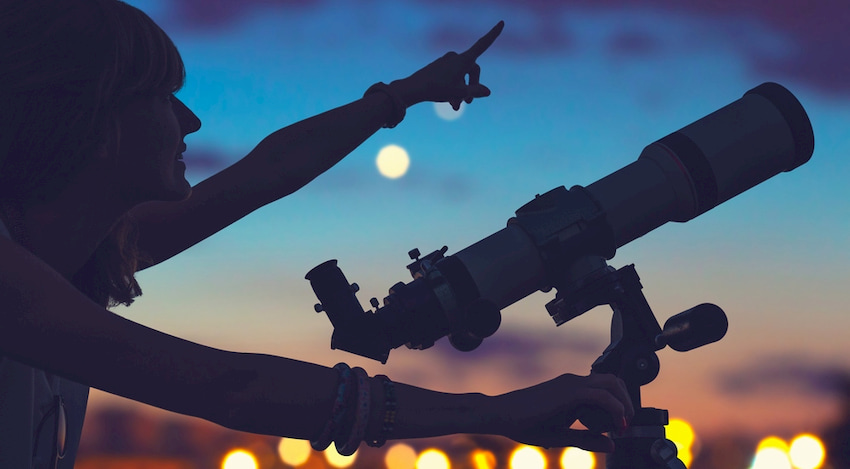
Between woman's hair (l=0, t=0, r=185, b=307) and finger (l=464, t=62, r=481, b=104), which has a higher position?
finger (l=464, t=62, r=481, b=104)

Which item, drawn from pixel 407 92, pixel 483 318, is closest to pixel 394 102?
pixel 407 92

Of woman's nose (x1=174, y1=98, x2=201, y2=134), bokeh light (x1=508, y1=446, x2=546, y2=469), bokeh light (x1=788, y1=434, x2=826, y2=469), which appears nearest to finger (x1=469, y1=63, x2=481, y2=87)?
woman's nose (x1=174, y1=98, x2=201, y2=134)

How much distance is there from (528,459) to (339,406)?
66.2 ft

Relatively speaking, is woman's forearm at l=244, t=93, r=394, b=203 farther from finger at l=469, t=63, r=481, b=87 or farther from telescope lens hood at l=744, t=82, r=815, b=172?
telescope lens hood at l=744, t=82, r=815, b=172

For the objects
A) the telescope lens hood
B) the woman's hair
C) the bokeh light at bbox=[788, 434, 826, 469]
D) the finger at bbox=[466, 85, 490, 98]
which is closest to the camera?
the woman's hair

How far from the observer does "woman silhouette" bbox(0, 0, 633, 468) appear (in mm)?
2227

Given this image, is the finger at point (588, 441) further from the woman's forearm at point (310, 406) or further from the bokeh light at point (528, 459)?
the bokeh light at point (528, 459)

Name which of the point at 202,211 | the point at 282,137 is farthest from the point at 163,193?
the point at 282,137

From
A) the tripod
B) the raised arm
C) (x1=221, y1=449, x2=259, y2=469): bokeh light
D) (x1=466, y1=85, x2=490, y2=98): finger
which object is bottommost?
the tripod

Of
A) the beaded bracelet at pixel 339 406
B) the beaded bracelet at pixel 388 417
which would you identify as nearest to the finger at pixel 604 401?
the beaded bracelet at pixel 388 417

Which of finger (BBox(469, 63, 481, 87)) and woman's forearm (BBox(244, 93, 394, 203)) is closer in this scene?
woman's forearm (BBox(244, 93, 394, 203))

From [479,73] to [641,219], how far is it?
1171 mm

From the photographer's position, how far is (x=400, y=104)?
435cm

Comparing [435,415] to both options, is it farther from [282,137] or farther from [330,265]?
[282,137]
